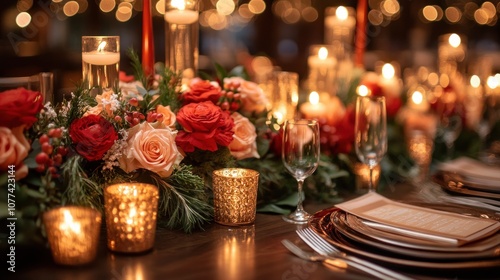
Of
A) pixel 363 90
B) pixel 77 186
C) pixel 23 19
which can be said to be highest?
pixel 23 19

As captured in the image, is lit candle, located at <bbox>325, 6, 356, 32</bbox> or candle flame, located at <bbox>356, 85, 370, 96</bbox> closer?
candle flame, located at <bbox>356, 85, 370, 96</bbox>

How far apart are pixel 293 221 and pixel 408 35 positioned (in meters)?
5.77

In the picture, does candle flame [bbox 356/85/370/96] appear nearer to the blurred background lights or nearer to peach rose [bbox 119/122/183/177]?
peach rose [bbox 119/122/183/177]

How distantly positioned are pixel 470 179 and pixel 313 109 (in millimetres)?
470

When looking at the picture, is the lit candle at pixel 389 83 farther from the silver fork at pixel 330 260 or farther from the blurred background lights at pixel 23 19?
the blurred background lights at pixel 23 19

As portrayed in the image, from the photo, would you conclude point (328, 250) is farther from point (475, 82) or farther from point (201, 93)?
point (475, 82)

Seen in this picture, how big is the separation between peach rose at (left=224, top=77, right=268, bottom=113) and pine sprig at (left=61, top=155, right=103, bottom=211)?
46 centimetres

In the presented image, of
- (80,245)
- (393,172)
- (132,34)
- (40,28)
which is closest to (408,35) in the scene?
(132,34)

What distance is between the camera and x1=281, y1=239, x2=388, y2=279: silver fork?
3.08 feet

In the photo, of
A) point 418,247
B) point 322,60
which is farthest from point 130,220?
point 322,60

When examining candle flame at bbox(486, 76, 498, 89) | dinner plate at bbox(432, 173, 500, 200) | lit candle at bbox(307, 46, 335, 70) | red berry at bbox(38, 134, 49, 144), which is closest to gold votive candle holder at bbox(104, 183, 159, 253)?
red berry at bbox(38, 134, 49, 144)

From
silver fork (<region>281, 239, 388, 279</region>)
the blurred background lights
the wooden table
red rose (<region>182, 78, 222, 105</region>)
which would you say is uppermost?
the blurred background lights

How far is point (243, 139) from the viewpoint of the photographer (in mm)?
1315

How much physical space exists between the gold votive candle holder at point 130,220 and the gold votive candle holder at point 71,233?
51 mm
